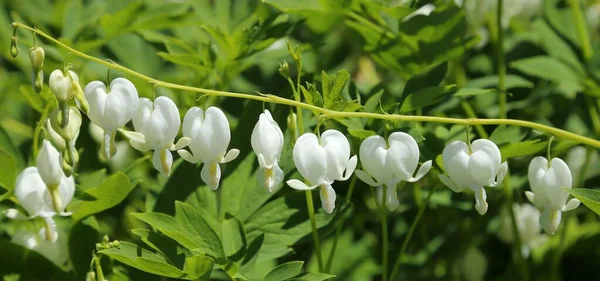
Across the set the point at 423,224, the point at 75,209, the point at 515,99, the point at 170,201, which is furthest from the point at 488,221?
the point at 75,209

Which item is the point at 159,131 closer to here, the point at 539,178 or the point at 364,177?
the point at 364,177

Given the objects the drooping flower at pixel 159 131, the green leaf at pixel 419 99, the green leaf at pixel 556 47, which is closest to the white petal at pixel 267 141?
the drooping flower at pixel 159 131

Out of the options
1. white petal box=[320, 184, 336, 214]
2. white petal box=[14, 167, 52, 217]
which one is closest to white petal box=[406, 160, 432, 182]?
white petal box=[320, 184, 336, 214]

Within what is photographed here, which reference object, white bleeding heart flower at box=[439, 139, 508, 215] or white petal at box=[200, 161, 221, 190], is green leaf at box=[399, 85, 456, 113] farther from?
white petal at box=[200, 161, 221, 190]

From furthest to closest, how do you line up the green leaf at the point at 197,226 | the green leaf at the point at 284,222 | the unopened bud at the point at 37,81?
the green leaf at the point at 284,222 → the green leaf at the point at 197,226 → the unopened bud at the point at 37,81

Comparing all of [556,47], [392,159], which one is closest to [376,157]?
[392,159]

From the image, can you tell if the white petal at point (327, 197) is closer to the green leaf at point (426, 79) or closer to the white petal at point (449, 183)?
the white petal at point (449, 183)
